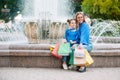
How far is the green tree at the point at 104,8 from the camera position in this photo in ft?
119

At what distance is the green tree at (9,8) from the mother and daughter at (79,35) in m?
42.6

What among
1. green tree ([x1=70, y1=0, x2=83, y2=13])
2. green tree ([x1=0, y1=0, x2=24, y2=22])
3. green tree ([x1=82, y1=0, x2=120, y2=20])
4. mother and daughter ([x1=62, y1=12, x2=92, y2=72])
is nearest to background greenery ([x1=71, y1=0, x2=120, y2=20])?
green tree ([x1=82, y1=0, x2=120, y2=20])

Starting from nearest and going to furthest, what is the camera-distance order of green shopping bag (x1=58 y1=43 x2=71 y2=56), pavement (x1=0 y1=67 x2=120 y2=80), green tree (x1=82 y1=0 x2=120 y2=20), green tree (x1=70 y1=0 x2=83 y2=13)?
pavement (x1=0 y1=67 x2=120 y2=80)
green shopping bag (x1=58 y1=43 x2=71 y2=56)
green tree (x1=82 y1=0 x2=120 y2=20)
green tree (x1=70 y1=0 x2=83 y2=13)

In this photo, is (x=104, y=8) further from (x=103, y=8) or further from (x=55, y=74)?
(x=55, y=74)

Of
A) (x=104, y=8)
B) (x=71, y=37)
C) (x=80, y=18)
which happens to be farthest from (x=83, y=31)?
(x=104, y=8)

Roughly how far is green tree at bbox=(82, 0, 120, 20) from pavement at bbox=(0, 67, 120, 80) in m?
26.1

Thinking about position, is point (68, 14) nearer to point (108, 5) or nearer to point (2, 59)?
point (108, 5)

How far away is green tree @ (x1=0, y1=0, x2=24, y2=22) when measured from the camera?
53.4 meters

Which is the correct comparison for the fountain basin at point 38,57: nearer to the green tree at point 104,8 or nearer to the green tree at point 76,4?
the green tree at point 104,8

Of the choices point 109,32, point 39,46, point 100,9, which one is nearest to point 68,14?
point 100,9

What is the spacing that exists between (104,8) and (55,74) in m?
27.7

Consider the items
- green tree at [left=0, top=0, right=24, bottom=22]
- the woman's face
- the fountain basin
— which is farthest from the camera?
green tree at [left=0, top=0, right=24, bottom=22]

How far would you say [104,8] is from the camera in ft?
121

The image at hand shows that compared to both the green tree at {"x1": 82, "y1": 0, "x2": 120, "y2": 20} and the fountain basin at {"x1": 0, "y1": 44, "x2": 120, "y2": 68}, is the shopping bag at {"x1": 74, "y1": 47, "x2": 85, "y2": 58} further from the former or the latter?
the green tree at {"x1": 82, "y1": 0, "x2": 120, "y2": 20}
